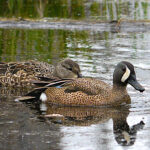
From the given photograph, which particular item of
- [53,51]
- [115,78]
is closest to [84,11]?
[53,51]

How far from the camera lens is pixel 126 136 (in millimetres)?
7145

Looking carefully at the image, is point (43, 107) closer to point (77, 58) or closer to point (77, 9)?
point (77, 58)

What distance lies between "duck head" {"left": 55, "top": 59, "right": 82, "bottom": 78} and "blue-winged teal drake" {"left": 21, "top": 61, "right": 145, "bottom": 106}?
92 centimetres

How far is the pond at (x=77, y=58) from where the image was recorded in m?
7.05

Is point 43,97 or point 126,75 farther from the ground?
point 126,75

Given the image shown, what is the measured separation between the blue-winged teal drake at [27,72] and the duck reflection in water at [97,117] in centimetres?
146

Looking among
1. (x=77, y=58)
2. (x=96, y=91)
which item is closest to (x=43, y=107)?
(x=96, y=91)

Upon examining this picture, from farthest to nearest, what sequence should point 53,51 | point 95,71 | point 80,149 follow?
point 53,51, point 95,71, point 80,149

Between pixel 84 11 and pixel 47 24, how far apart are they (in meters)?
2.22

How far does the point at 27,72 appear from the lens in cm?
1074

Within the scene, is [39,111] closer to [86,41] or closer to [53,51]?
[53,51]

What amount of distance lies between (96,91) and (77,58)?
3.17 meters

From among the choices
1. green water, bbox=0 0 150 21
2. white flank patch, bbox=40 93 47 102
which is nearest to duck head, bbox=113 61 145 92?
white flank patch, bbox=40 93 47 102

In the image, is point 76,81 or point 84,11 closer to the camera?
point 76,81
